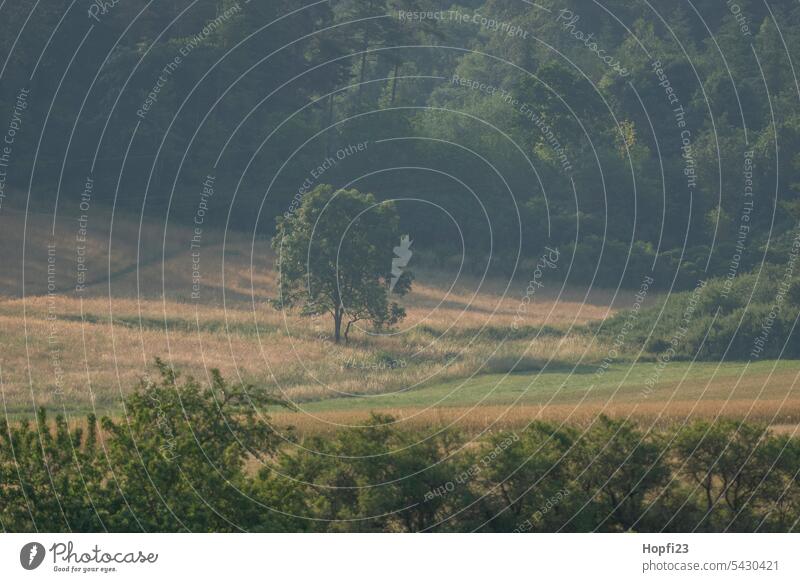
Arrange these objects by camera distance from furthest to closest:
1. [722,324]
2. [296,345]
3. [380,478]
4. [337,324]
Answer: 1. [722,324]
2. [337,324]
3. [296,345]
4. [380,478]

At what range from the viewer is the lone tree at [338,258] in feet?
262

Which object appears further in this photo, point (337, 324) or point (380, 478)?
point (337, 324)

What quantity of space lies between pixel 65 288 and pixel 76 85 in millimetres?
27650

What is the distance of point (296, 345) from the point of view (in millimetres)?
77500

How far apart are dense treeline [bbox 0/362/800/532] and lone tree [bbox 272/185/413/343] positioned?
46.3 metres

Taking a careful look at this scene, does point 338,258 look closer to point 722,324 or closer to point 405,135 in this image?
point 722,324

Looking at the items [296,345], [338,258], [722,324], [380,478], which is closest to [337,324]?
[296,345]

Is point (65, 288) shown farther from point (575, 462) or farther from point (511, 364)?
point (575, 462)

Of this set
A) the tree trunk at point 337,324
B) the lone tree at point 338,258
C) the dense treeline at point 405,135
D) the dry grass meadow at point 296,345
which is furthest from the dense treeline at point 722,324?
the tree trunk at point 337,324

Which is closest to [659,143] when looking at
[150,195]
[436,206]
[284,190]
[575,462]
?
[436,206]

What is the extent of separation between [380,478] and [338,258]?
4946 cm

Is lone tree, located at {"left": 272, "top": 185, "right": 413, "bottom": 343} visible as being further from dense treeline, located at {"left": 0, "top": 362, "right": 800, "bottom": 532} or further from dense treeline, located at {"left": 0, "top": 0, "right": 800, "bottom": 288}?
dense treeline, located at {"left": 0, "top": 362, "right": 800, "bottom": 532}

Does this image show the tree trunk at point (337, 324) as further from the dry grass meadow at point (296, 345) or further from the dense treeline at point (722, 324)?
the dense treeline at point (722, 324)

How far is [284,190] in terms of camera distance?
109688mm
